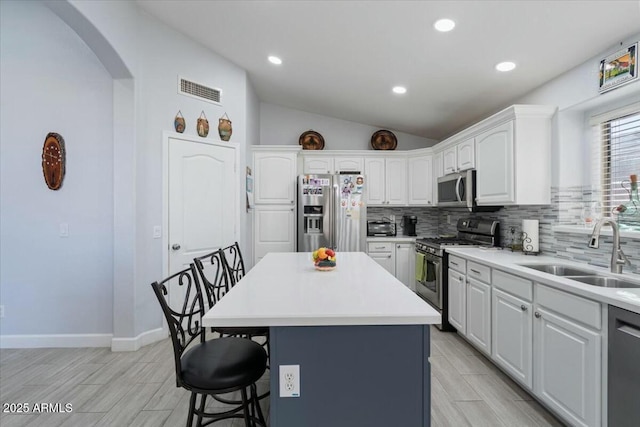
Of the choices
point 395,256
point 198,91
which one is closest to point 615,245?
point 395,256

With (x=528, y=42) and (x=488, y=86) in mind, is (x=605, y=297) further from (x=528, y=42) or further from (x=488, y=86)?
(x=488, y=86)

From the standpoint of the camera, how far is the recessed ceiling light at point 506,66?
2.50 m

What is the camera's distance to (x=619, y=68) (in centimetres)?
204

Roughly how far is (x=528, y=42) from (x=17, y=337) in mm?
4997

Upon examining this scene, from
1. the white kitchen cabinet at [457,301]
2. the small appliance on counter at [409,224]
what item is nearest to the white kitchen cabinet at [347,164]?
the small appliance on counter at [409,224]

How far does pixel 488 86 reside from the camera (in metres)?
2.95

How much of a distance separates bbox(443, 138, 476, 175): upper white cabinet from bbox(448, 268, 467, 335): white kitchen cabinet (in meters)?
Answer: 1.22

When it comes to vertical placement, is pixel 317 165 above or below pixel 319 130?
below

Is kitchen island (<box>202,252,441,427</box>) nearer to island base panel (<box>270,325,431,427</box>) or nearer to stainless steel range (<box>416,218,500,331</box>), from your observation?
island base panel (<box>270,325,431,427</box>)

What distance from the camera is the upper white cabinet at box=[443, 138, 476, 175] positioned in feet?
10.8

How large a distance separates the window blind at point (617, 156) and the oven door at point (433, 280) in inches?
56.9

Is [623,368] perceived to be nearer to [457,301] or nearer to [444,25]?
[457,301]

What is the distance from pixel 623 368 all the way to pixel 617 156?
5.46ft

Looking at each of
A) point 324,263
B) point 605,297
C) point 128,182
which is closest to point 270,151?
point 128,182
